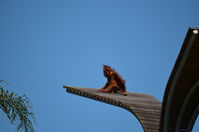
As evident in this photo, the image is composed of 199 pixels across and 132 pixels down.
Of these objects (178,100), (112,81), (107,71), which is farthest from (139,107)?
(178,100)

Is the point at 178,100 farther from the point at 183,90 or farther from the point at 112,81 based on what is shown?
the point at 112,81

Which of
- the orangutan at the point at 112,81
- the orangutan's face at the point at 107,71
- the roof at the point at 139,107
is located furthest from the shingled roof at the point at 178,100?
the orangutan's face at the point at 107,71

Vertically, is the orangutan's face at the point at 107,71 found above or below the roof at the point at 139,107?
above

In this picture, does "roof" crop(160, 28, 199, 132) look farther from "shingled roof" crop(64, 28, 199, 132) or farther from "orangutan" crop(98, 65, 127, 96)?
"orangutan" crop(98, 65, 127, 96)

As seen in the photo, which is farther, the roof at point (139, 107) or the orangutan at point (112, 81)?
the orangutan at point (112, 81)

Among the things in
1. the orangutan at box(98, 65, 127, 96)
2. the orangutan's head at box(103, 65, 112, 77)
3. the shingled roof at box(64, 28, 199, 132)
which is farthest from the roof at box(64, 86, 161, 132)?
the orangutan's head at box(103, 65, 112, 77)

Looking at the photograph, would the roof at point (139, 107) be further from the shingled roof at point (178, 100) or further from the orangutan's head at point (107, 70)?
the orangutan's head at point (107, 70)

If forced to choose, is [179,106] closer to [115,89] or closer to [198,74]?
[198,74]

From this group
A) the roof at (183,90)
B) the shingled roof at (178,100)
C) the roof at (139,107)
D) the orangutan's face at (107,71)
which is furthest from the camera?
the orangutan's face at (107,71)

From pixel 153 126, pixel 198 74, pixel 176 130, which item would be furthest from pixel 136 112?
pixel 198 74
